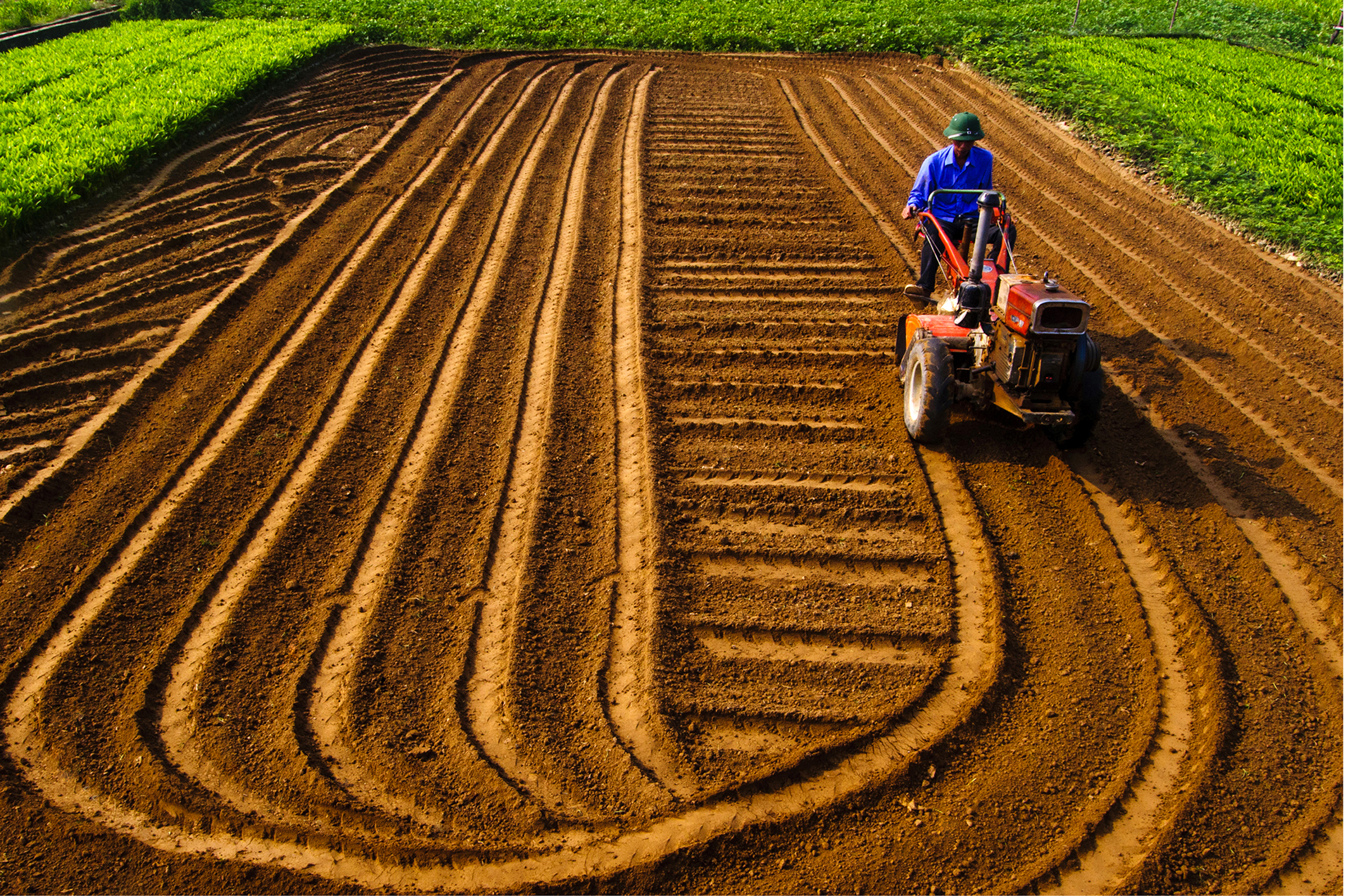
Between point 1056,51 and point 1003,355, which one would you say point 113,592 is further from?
point 1056,51

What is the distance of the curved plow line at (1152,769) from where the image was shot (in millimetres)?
3650

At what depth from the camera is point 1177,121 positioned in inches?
539

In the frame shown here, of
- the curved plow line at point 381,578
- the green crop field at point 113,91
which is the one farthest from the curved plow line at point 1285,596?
the green crop field at point 113,91

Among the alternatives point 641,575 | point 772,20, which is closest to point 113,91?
point 772,20

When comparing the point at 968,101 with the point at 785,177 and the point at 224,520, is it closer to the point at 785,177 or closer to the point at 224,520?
the point at 785,177

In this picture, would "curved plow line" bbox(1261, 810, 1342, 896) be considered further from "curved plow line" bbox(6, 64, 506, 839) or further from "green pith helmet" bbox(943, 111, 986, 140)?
"green pith helmet" bbox(943, 111, 986, 140)

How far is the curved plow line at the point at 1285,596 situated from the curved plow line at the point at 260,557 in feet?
13.5

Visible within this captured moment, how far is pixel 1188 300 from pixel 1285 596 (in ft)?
15.3

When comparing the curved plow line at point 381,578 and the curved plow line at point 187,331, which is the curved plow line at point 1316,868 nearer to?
the curved plow line at point 381,578

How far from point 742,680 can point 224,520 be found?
11.4 feet

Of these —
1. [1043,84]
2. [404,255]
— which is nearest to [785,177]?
[404,255]

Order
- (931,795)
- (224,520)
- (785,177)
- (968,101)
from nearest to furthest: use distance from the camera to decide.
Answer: (931,795), (224,520), (785,177), (968,101)

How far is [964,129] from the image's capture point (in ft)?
22.4

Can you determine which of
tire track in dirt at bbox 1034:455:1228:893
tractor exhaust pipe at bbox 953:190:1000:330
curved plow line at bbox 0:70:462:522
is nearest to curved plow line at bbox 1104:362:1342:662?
tire track in dirt at bbox 1034:455:1228:893
